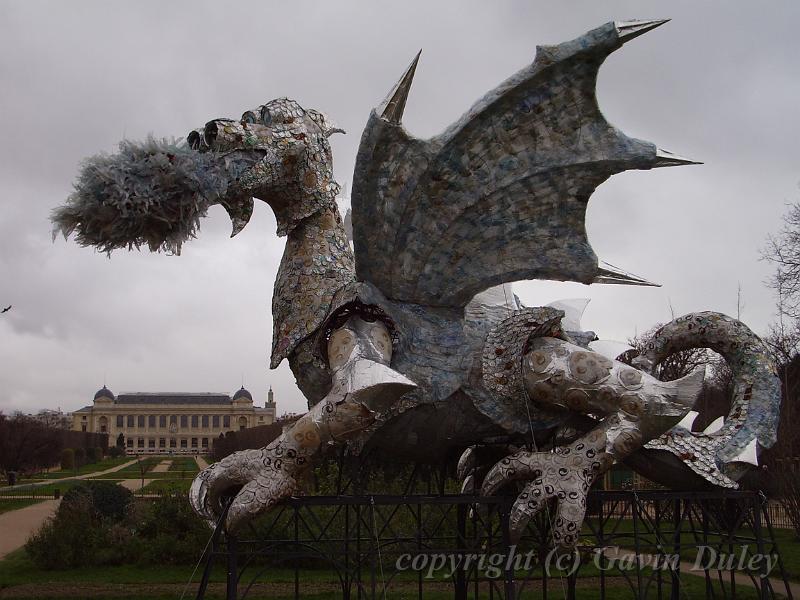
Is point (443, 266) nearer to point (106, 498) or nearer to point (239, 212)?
point (239, 212)

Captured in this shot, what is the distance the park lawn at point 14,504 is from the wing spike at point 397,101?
15817 millimetres

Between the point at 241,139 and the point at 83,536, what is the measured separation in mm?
8885

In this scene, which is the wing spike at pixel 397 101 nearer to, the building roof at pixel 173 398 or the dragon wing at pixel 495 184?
the dragon wing at pixel 495 184

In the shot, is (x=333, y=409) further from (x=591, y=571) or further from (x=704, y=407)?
(x=704, y=407)

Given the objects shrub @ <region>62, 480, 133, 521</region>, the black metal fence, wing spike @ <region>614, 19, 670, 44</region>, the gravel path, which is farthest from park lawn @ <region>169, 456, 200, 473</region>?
wing spike @ <region>614, 19, 670, 44</region>

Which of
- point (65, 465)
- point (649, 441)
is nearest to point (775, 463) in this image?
point (649, 441)

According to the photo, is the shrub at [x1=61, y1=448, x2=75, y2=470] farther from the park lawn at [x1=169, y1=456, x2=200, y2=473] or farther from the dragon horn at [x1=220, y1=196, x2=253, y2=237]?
the dragon horn at [x1=220, y1=196, x2=253, y2=237]

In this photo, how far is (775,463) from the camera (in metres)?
10.5

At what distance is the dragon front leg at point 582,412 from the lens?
361cm

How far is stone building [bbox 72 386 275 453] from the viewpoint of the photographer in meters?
75.8

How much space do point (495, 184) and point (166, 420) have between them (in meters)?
77.6

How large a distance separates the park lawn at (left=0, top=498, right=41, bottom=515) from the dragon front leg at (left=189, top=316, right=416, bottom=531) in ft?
49.6

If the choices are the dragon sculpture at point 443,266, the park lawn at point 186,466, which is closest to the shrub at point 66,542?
the dragon sculpture at point 443,266

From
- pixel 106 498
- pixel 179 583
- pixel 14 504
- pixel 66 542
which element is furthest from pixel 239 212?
pixel 14 504
